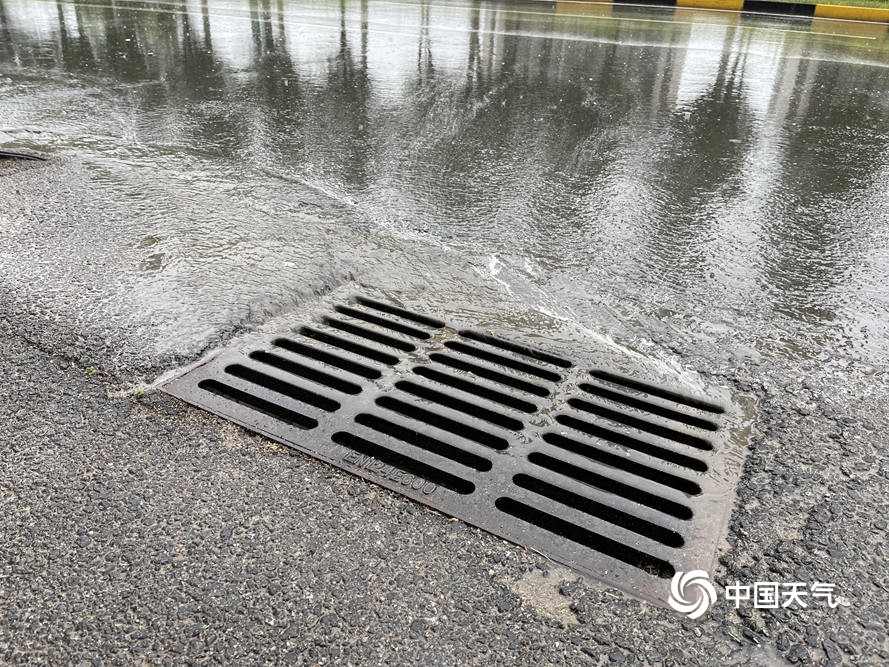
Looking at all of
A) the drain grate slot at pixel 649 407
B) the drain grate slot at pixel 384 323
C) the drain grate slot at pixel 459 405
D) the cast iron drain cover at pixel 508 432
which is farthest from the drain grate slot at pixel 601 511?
the drain grate slot at pixel 384 323

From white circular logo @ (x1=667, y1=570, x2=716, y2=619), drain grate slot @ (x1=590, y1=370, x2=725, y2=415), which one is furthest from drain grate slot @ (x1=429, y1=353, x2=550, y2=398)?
white circular logo @ (x1=667, y1=570, x2=716, y2=619)

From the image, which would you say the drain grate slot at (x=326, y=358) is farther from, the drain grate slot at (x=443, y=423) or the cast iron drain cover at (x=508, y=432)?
the drain grate slot at (x=443, y=423)

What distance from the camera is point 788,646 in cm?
144

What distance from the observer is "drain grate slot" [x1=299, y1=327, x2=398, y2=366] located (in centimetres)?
241

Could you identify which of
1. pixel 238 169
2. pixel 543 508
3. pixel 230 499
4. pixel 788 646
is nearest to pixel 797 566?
pixel 788 646

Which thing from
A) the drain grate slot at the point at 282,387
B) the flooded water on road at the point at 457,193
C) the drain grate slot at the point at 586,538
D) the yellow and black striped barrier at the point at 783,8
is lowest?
the drain grate slot at the point at 586,538

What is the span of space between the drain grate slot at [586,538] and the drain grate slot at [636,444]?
392 millimetres

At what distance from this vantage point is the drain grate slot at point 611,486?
5.98ft

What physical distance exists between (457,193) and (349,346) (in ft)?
5.78

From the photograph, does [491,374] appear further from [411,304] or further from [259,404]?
[259,404]

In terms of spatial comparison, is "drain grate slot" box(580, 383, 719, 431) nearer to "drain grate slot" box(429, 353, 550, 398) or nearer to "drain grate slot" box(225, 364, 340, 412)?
"drain grate slot" box(429, 353, 550, 398)

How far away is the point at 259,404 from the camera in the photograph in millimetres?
2166

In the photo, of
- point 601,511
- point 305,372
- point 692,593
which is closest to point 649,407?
point 601,511

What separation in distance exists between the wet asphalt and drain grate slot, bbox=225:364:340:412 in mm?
214
